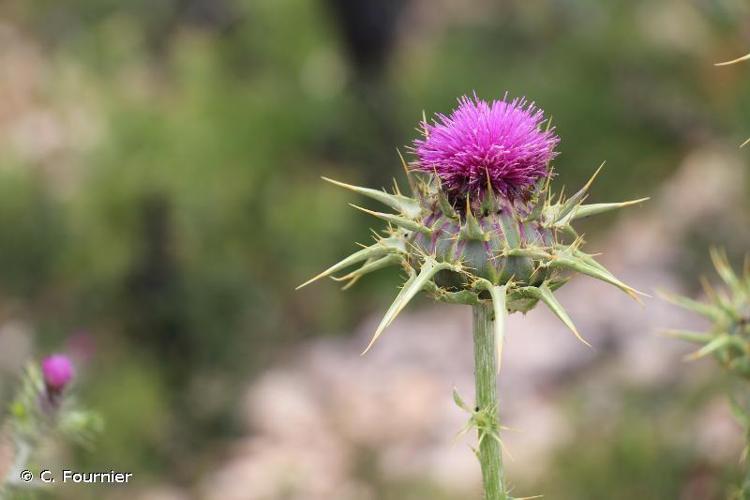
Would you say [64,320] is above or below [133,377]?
above

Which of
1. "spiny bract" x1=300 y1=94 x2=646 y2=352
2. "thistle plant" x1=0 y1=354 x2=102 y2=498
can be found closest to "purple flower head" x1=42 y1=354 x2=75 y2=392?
"thistle plant" x1=0 y1=354 x2=102 y2=498

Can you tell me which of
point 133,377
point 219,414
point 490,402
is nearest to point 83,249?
point 133,377

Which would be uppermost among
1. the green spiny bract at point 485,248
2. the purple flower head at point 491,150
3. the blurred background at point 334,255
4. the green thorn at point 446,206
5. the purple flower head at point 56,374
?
the blurred background at point 334,255

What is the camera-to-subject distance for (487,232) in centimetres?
210

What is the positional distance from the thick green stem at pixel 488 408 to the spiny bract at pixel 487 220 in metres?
0.08

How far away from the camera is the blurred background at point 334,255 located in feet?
19.5

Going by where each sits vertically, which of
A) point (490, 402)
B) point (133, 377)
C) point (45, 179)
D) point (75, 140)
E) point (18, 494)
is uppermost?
point (75, 140)

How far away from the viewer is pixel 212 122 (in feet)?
23.4

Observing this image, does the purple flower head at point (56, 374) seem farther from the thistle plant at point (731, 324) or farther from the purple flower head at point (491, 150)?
the thistle plant at point (731, 324)

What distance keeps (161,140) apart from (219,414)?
1.72 metres

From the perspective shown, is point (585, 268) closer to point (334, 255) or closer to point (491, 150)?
point (491, 150)

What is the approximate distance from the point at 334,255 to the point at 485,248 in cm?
530

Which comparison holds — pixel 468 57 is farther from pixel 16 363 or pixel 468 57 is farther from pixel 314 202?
pixel 16 363

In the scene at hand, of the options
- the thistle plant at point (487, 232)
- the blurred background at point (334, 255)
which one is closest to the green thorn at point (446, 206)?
the thistle plant at point (487, 232)
